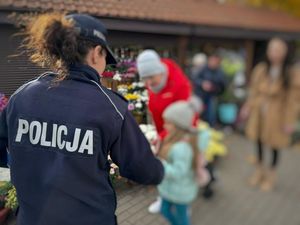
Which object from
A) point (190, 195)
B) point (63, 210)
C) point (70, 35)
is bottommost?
→ point (190, 195)

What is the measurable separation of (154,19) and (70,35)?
2.01m

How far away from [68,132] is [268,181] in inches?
126

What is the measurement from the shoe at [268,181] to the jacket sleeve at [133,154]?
280cm

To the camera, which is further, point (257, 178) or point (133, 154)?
point (257, 178)

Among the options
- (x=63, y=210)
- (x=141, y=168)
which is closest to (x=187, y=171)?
(x=141, y=168)

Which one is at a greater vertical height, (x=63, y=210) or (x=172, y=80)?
(x=172, y=80)

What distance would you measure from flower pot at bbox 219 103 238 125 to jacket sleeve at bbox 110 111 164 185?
475 centimetres

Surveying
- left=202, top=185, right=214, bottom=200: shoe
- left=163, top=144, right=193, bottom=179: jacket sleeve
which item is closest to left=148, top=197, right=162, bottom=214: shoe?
left=163, top=144, right=193, bottom=179: jacket sleeve

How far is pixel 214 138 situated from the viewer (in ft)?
15.5

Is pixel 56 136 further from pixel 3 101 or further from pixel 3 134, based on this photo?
pixel 3 101

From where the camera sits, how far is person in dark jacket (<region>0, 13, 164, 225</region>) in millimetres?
907

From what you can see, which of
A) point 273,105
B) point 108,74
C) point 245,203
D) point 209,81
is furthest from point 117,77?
point 209,81

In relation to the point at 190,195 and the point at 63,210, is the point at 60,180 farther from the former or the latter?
the point at 190,195

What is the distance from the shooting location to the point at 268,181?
3.50 metres
